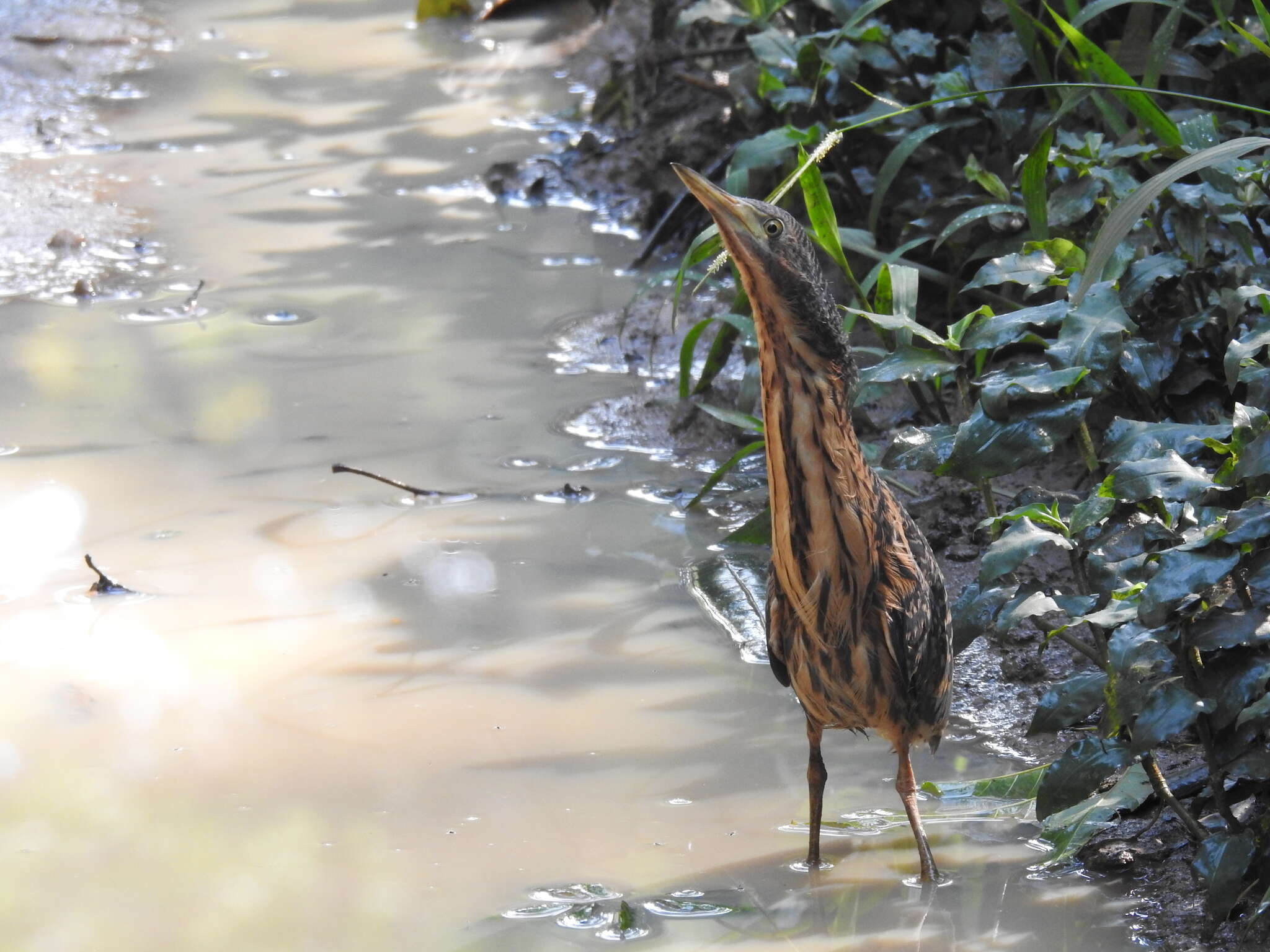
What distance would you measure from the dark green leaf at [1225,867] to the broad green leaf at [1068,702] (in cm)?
34

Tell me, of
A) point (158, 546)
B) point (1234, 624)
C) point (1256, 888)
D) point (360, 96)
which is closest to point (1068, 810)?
point (1256, 888)

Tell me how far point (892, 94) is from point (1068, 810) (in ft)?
10.3

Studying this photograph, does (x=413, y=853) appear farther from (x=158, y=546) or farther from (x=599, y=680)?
(x=158, y=546)

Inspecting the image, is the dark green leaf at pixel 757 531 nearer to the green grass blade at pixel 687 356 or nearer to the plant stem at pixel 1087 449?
the green grass blade at pixel 687 356

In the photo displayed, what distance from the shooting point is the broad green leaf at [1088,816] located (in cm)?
296

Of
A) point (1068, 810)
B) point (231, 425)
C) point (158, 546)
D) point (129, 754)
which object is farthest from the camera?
point (231, 425)

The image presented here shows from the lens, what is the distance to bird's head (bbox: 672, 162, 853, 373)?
273 centimetres

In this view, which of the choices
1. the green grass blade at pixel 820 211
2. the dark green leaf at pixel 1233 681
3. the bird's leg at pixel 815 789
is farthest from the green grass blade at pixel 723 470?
the dark green leaf at pixel 1233 681

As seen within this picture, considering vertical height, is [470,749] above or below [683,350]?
below

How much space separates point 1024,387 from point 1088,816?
3.05 ft

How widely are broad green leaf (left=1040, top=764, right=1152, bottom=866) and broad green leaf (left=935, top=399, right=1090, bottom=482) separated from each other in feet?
2.41

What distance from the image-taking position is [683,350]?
472cm

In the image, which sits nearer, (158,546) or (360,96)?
(158,546)

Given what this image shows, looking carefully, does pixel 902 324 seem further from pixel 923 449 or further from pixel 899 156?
pixel 899 156
